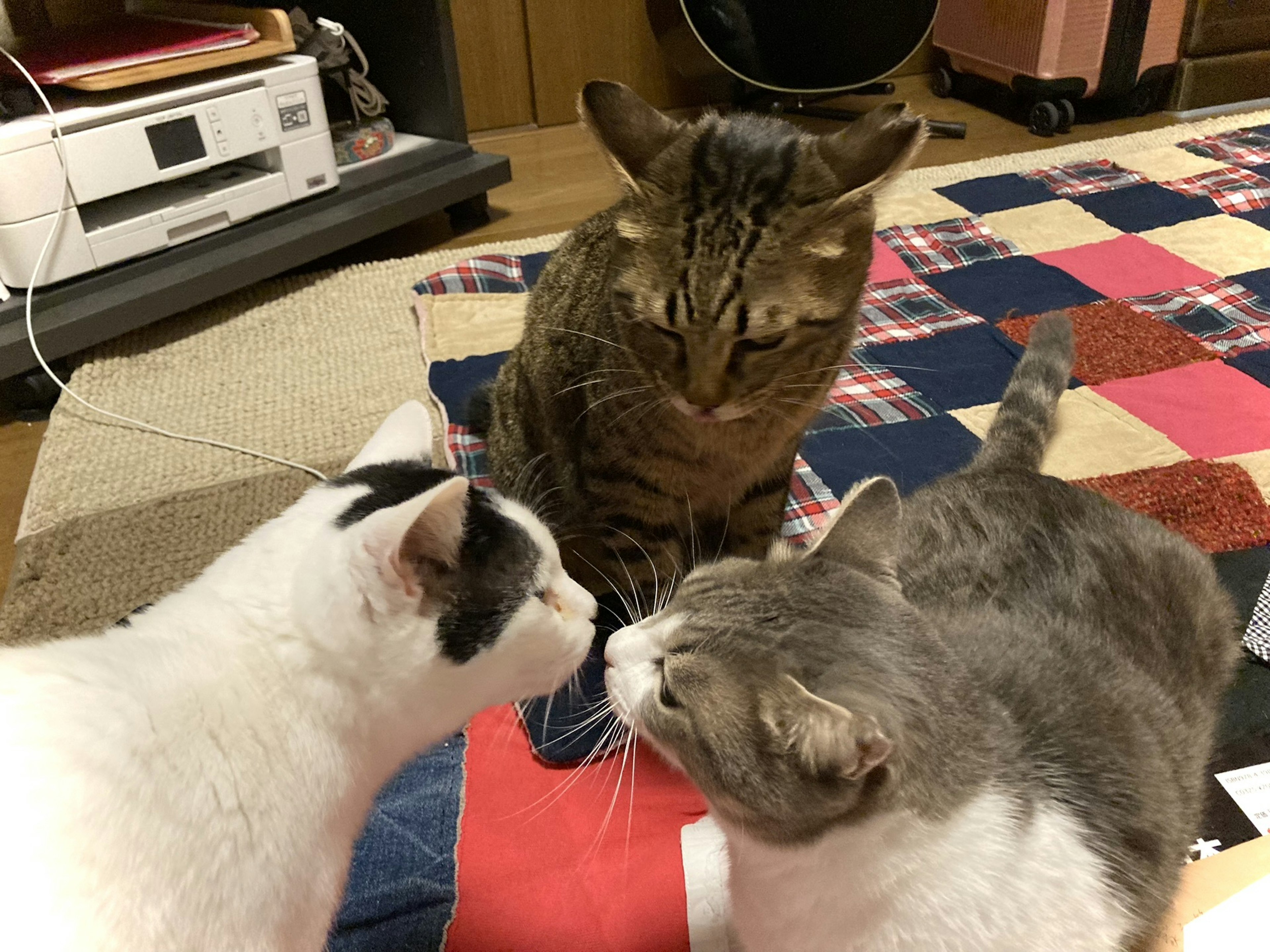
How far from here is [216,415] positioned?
69.9 inches

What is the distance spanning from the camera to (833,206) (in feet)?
3.12

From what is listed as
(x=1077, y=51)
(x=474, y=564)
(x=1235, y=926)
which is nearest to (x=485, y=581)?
(x=474, y=564)

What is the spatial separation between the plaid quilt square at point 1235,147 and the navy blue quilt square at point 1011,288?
83cm

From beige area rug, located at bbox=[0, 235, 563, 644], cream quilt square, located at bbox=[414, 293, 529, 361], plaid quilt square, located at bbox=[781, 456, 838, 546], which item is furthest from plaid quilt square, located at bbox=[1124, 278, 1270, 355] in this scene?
beige area rug, located at bbox=[0, 235, 563, 644]

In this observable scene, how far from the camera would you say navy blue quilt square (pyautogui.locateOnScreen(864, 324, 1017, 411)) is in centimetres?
169

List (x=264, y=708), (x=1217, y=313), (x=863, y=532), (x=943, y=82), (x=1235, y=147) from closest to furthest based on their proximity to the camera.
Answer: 1. (x=264, y=708)
2. (x=863, y=532)
3. (x=1217, y=313)
4. (x=1235, y=147)
5. (x=943, y=82)

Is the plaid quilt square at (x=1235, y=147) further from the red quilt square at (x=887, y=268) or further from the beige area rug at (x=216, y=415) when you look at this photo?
the red quilt square at (x=887, y=268)

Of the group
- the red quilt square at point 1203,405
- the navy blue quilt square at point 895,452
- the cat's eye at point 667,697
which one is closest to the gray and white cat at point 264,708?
the cat's eye at point 667,697

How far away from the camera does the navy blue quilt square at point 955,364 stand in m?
1.69

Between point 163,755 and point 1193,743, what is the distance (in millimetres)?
945

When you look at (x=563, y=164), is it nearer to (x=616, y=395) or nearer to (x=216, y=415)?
(x=216, y=415)

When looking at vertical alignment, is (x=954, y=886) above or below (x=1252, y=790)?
above

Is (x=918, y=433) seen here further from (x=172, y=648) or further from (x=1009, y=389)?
(x=172, y=648)

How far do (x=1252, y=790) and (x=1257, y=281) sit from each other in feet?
4.33
